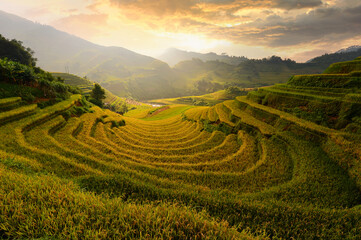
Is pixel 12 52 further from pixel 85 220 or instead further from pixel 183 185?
pixel 183 185

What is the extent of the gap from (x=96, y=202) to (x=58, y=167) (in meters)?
4.14

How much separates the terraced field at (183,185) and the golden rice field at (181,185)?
0.03m

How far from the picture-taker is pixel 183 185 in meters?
5.29

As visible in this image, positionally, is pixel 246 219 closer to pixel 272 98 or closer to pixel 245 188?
pixel 245 188

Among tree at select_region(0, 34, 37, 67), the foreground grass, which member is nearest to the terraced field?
the foreground grass

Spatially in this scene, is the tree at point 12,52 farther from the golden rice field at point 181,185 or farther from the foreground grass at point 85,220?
the foreground grass at point 85,220

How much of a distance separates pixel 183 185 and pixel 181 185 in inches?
3.2

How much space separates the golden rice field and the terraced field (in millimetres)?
28

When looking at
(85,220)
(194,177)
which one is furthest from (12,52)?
(194,177)

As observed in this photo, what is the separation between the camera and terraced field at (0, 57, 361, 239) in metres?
2.51

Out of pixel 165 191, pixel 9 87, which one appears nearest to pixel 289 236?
pixel 165 191

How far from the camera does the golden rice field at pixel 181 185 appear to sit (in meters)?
2.50

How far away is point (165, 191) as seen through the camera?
429cm

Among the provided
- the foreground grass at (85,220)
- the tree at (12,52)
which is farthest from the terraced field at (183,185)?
the tree at (12,52)
